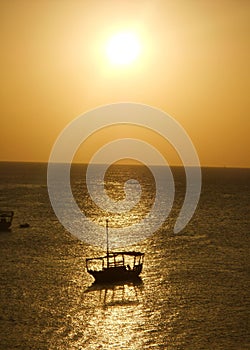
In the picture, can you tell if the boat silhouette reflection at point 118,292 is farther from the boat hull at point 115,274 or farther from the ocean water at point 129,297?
the boat hull at point 115,274

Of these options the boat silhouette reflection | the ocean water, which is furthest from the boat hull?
the ocean water

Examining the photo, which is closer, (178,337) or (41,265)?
(178,337)

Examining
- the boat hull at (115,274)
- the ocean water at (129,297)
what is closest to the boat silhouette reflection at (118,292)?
the ocean water at (129,297)

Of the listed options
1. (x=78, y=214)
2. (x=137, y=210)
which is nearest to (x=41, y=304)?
(x=78, y=214)

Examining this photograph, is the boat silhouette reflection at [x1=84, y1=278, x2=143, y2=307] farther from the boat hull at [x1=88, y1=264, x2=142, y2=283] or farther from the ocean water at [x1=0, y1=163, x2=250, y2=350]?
Answer: the boat hull at [x1=88, y1=264, x2=142, y2=283]

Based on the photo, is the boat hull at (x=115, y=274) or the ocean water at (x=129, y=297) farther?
the boat hull at (x=115, y=274)

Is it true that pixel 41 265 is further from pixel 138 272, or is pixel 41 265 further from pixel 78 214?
pixel 78 214

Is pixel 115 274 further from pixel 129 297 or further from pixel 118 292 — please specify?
pixel 129 297

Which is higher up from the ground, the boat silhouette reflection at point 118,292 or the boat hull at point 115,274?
the boat hull at point 115,274

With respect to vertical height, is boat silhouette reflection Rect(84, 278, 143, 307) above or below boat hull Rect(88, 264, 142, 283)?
below

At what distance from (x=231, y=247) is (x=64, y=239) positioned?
26417 mm

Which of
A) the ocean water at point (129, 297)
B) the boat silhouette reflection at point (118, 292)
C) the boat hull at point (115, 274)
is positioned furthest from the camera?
the boat hull at point (115, 274)

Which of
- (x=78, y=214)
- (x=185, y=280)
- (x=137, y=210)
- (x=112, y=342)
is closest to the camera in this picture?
(x=112, y=342)

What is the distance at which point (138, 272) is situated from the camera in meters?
65.8
